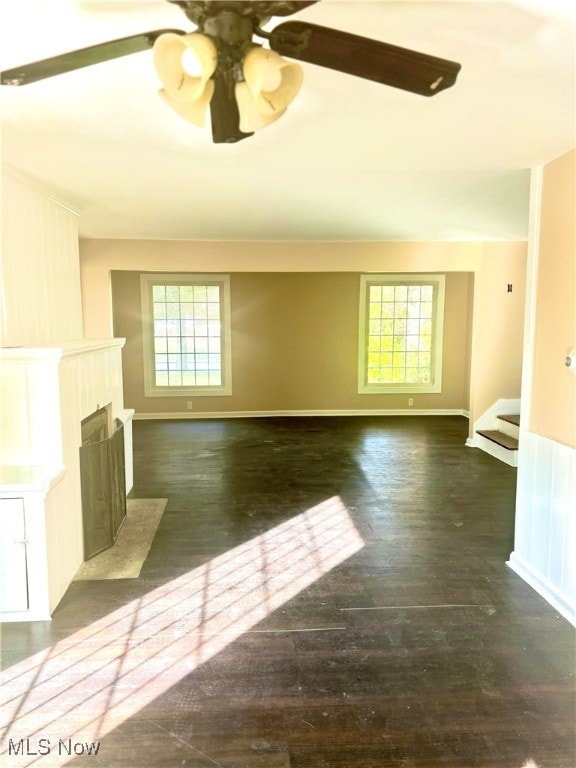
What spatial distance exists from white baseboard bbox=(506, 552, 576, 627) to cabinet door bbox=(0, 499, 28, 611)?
9.43ft

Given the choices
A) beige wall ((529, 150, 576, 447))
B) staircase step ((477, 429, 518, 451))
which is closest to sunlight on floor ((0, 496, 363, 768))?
beige wall ((529, 150, 576, 447))

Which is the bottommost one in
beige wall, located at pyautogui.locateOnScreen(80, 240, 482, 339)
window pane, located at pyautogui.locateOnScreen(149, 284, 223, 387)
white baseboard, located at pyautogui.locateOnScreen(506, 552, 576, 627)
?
white baseboard, located at pyautogui.locateOnScreen(506, 552, 576, 627)

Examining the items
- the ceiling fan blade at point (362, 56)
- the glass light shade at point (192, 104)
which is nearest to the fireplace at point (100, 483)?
the glass light shade at point (192, 104)

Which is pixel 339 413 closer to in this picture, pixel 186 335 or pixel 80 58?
pixel 186 335

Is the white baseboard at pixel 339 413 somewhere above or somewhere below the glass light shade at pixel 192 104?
below

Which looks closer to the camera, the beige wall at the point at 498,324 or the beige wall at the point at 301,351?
the beige wall at the point at 498,324

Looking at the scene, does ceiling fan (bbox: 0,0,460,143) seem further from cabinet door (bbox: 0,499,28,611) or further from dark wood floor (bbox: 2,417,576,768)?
dark wood floor (bbox: 2,417,576,768)

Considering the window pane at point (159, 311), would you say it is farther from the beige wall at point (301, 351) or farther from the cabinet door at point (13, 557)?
the cabinet door at point (13, 557)

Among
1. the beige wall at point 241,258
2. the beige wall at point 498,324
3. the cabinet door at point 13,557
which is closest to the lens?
the cabinet door at point 13,557

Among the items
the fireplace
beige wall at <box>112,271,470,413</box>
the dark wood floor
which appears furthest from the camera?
beige wall at <box>112,271,470,413</box>

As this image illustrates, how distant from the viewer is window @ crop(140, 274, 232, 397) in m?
7.76

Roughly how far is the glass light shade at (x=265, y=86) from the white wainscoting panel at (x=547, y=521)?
230 cm

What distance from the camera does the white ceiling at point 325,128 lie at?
145 cm

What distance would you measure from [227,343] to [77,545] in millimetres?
5115
